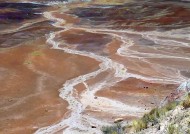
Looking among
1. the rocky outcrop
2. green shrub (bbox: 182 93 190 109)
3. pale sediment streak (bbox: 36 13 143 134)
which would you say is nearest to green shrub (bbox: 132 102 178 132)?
the rocky outcrop

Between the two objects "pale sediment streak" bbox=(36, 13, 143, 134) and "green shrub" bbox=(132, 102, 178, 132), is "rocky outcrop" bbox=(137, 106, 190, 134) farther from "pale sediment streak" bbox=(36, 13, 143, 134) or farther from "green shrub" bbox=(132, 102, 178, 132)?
"pale sediment streak" bbox=(36, 13, 143, 134)

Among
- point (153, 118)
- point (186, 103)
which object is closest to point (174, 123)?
point (186, 103)

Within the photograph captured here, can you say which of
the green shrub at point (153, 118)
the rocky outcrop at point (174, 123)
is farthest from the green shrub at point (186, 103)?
the green shrub at point (153, 118)

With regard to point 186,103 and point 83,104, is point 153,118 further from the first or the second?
point 83,104

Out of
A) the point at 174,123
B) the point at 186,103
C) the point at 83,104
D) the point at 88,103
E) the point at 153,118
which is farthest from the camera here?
the point at 88,103

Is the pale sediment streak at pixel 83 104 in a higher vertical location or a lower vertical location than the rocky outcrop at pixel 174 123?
lower

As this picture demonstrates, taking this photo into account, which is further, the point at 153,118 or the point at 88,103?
the point at 88,103

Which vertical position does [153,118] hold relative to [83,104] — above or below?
above

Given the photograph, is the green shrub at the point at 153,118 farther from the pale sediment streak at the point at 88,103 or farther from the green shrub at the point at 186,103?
the pale sediment streak at the point at 88,103

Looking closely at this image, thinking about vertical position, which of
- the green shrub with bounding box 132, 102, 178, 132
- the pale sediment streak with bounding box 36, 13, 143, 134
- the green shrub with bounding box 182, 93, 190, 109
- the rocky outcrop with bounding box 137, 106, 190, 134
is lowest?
the pale sediment streak with bounding box 36, 13, 143, 134

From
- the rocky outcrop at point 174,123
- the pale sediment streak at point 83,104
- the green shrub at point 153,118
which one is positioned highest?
the rocky outcrop at point 174,123

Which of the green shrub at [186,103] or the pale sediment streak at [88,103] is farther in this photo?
the pale sediment streak at [88,103]

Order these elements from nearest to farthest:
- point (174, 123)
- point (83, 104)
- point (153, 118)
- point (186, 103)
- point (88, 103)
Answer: point (174, 123), point (186, 103), point (153, 118), point (83, 104), point (88, 103)
